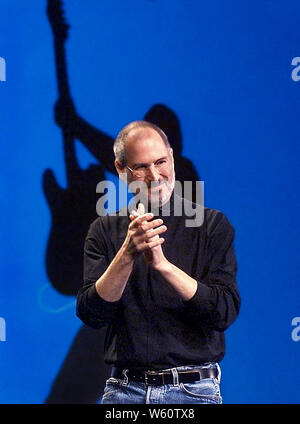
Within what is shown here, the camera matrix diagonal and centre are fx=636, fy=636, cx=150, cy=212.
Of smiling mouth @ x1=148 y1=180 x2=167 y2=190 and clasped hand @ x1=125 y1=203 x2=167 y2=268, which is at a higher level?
smiling mouth @ x1=148 y1=180 x2=167 y2=190

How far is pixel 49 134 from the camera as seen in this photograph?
7.56 ft

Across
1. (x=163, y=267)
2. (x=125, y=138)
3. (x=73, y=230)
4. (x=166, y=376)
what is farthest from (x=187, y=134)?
(x=166, y=376)

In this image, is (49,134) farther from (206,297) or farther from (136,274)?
(206,297)

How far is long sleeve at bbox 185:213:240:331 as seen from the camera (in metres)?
1.44

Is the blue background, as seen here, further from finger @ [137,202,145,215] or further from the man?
finger @ [137,202,145,215]

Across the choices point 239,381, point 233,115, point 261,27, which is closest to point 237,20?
point 261,27

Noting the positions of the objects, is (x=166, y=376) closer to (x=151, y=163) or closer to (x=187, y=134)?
(x=151, y=163)

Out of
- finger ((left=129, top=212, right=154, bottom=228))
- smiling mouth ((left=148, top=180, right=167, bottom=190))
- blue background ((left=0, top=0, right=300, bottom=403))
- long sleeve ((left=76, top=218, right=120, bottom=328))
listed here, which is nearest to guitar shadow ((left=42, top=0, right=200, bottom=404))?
blue background ((left=0, top=0, right=300, bottom=403))

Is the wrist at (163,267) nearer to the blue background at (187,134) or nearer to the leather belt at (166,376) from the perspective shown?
the leather belt at (166,376)

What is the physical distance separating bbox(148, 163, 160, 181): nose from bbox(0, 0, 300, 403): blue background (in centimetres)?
75

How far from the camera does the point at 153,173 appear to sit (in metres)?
1.53

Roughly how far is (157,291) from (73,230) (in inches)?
33.9

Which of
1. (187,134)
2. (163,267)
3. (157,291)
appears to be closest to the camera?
(163,267)

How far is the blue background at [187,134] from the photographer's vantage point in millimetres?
2256
